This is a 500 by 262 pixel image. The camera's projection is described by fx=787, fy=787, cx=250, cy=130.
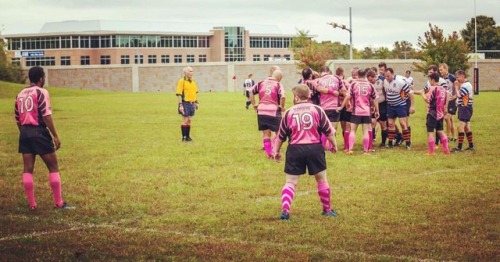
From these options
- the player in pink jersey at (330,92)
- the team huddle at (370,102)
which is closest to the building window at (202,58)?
the team huddle at (370,102)

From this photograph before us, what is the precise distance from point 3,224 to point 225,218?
3.13 m

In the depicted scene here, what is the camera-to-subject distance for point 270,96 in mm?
19375

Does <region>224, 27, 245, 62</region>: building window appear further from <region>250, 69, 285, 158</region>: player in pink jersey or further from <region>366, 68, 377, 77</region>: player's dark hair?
<region>250, 69, 285, 158</region>: player in pink jersey

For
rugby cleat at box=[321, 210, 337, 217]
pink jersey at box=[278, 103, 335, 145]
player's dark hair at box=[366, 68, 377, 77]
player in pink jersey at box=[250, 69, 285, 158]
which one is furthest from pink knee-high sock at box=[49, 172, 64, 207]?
player's dark hair at box=[366, 68, 377, 77]

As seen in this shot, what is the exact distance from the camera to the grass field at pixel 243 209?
9.35 metres

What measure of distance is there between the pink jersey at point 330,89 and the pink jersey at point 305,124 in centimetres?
905

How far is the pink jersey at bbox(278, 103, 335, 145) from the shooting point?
1133 centimetres

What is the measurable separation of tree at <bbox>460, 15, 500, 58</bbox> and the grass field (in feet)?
336

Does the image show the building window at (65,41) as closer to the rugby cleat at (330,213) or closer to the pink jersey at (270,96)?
the pink jersey at (270,96)

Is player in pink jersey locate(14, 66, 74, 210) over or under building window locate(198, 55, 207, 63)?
under

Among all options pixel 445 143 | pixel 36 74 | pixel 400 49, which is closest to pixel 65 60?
pixel 400 49

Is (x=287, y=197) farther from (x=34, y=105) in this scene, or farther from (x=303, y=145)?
(x=34, y=105)

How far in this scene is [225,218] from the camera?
1141 cm

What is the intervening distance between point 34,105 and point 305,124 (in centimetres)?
417
